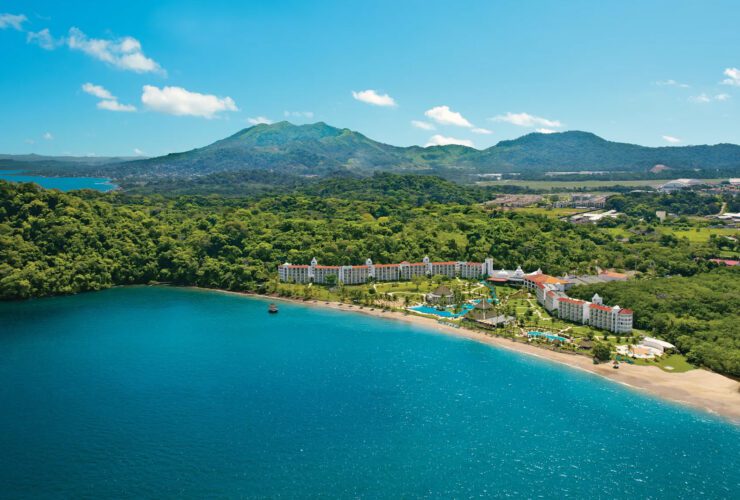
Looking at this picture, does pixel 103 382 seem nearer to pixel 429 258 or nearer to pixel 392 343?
pixel 392 343

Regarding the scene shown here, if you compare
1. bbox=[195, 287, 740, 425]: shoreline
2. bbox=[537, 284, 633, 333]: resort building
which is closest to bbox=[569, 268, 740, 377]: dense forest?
bbox=[195, 287, 740, 425]: shoreline

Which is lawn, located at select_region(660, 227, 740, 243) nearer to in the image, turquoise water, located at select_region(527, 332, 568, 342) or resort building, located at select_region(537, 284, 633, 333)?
resort building, located at select_region(537, 284, 633, 333)

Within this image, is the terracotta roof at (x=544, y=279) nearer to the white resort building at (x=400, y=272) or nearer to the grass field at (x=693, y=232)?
the white resort building at (x=400, y=272)

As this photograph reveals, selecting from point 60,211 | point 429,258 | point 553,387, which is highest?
point 60,211

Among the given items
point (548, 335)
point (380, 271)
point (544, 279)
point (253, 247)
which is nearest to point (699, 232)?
point (544, 279)

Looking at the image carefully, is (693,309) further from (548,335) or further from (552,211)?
(552,211)

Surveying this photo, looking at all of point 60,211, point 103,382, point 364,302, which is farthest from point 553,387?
point 60,211
